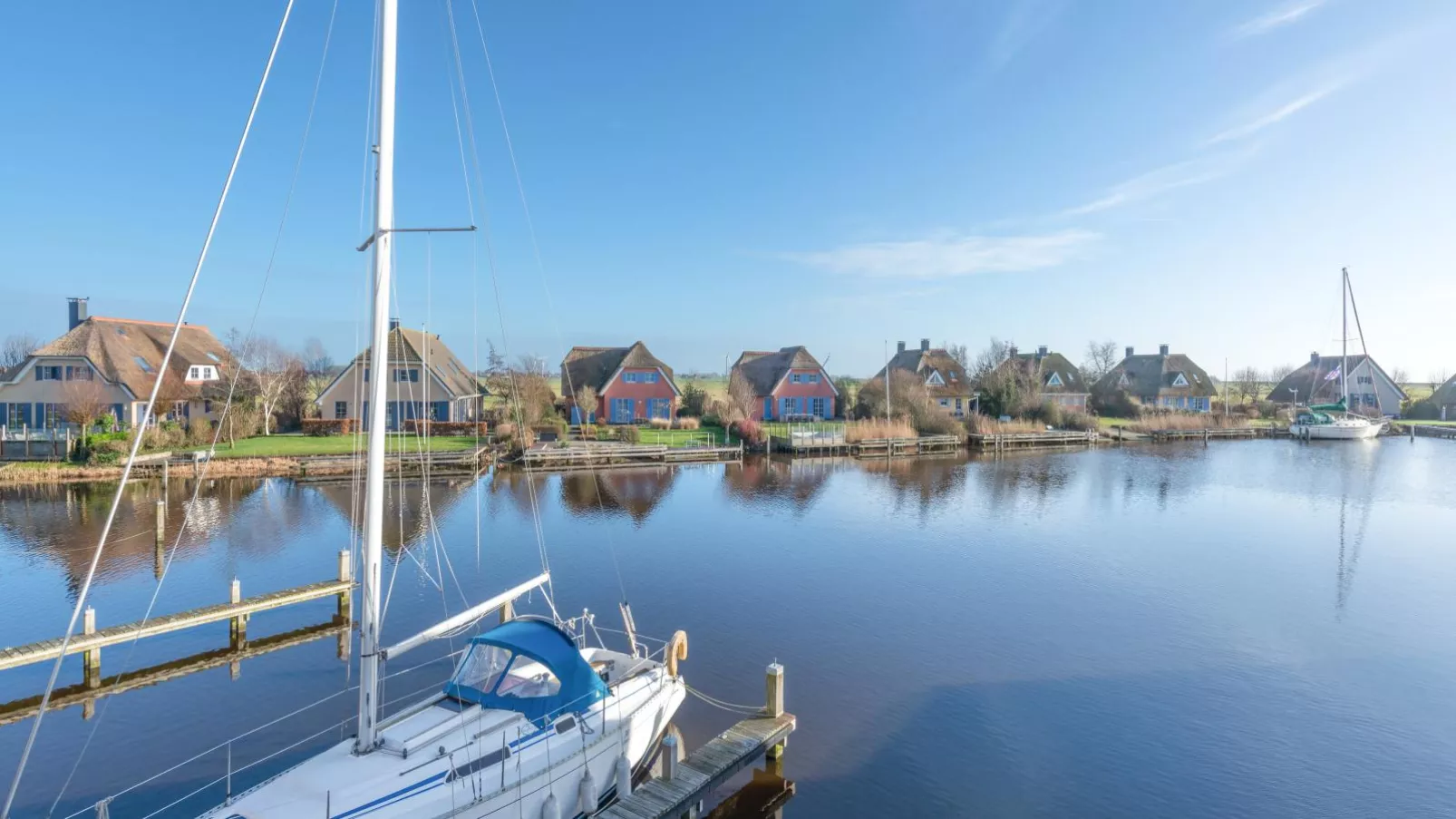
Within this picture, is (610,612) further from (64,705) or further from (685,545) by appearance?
(64,705)

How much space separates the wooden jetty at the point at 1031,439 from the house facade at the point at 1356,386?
121 feet

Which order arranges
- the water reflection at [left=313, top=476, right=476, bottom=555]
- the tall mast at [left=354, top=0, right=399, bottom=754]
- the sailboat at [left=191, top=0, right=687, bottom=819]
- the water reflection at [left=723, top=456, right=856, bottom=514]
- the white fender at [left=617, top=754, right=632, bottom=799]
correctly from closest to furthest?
Answer: the sailboat at [left=191, top=0, right=687, bottom=819]
the tall mast at [left=354, top=0, right=399, bottom=754]
the white fender at [left=617, top=754, right=632, bottom=799]
the water reflection at [left=313, top=476, right=476, bottom=555]
the water reflection at [left=723, top=456, right=856, bottom=514]

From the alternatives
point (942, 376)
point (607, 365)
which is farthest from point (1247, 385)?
point (607, 365)

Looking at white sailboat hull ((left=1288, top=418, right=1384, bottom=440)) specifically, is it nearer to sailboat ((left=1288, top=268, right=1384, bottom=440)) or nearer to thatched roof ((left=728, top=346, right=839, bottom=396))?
sailboat ((left=1288, top=268, right=1384, bottom=440))

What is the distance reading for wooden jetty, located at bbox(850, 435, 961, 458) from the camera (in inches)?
2168

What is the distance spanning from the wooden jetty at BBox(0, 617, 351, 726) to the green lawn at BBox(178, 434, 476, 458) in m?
23.3

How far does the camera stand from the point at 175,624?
16656mm

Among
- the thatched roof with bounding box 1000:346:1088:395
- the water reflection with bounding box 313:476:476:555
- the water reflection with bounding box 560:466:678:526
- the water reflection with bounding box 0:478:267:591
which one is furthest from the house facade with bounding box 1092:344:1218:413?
the water reflection with bounding box 0:478:267:591

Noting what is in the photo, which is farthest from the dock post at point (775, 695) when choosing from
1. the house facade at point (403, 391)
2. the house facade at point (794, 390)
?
the house facade at point (794, 390)

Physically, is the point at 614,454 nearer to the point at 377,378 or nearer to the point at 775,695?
the point at 775,695

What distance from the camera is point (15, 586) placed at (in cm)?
2128

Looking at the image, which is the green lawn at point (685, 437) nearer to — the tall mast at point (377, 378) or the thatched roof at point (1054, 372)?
the thatched roof at point (1054, 372)

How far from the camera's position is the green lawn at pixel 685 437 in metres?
52.0

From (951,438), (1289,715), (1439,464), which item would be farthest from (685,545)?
(1439,464)
